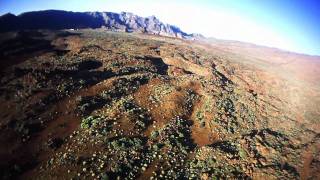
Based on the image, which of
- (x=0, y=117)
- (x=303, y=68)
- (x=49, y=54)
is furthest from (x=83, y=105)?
(x=303, y=68)

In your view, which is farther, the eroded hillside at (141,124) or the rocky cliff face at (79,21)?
the rocky cliff face at (79,21)

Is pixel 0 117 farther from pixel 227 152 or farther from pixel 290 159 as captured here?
pixel 290 159

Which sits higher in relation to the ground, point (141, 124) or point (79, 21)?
point (141, 124)

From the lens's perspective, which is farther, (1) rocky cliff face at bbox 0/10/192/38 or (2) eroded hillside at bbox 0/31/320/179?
(1) rocky cliff face at bbox 0/10/192/38
